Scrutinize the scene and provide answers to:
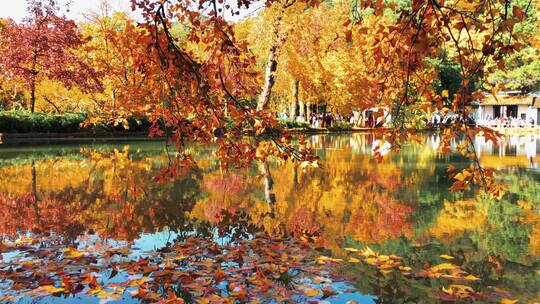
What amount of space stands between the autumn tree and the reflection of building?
39230 mm

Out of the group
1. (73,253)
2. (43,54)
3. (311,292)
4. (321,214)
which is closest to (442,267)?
(311,292)

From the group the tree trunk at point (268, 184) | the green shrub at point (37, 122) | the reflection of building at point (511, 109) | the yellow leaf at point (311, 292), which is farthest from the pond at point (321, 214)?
the reflection of building at point (511, 109)

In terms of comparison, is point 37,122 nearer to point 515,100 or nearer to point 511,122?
point 511,122

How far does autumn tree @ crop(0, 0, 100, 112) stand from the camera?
24.3m

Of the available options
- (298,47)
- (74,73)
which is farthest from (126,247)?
(298,47)

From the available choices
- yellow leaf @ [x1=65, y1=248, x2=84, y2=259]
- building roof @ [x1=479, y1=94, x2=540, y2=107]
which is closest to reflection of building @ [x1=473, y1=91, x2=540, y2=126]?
building roof @ [x1=479, y1=94, x2=540, y2=107]

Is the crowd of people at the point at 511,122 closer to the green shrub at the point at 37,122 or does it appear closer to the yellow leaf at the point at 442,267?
the green shrub at the point at 37,122

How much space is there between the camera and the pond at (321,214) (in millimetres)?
5410

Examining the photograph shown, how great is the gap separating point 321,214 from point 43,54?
2060 cm

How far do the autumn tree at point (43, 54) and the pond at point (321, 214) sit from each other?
457 inches

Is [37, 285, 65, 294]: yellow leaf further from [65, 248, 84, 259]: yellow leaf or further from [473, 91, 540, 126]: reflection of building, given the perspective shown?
[473, 91, 540, 126]: reflection of building

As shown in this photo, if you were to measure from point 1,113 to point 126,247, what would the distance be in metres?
23.2

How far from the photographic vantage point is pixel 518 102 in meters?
54.0

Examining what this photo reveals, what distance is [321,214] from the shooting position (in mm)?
8016
